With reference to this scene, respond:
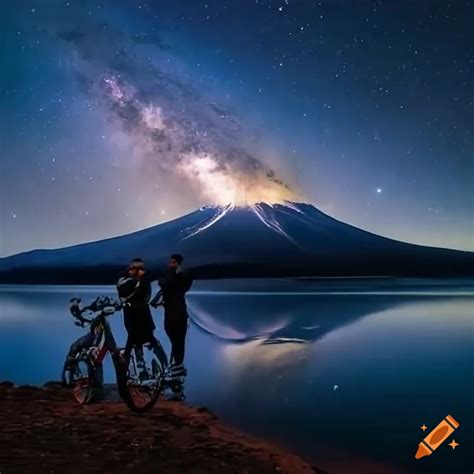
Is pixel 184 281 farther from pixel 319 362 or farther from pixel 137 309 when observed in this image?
pixel 319 362

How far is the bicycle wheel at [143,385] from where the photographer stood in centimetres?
376

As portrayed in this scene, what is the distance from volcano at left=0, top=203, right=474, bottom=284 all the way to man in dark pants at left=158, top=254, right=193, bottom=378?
30cm

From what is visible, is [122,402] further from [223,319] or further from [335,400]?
[223,319]

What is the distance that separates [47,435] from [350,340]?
11.5 feet

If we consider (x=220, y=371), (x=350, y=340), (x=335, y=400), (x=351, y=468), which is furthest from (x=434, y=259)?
(x=351, y=468)

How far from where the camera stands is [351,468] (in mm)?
3477

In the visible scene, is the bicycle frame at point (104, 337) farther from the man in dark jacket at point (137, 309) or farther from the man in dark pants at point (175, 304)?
the man in dark pants at point (175, 304)

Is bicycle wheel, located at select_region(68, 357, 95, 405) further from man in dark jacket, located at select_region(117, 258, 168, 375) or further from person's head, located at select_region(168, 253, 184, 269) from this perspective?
person's head, located at select_region(168, 253, 184, 269)

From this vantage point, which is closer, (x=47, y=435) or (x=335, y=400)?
(x=47, y=435)

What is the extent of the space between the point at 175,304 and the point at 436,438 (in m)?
1.72

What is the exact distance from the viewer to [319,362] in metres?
5.18

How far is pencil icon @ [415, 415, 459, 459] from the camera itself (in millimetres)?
3672

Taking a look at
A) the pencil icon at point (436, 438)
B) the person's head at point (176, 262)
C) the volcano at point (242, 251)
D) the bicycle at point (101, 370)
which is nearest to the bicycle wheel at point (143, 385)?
the bicycle at point (101, 370)

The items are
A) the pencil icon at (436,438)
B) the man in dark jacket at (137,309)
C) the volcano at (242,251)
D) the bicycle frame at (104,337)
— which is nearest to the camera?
the bicycle frame at (104,337)
